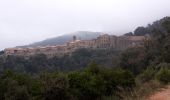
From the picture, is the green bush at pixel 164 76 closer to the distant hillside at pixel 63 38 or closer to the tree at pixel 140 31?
the tree at pixel 140 31

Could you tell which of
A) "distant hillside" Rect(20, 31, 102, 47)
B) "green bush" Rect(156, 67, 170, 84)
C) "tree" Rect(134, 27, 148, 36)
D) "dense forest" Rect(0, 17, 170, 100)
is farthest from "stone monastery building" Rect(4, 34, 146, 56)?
"green bush" Rect(156, 67, 170, 84)

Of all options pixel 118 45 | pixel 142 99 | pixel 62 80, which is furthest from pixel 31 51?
pixel 142 99

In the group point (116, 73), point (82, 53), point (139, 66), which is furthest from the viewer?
point (82, 53)

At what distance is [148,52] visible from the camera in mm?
40781

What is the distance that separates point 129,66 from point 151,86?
2329 cm

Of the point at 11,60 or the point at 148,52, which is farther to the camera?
the point at 11,60

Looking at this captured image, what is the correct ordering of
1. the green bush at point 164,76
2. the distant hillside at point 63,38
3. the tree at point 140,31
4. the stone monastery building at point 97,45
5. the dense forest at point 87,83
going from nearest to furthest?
1. the dense forest at point 87,83
2. the green bush at point 164,76
3. the stone monastery building at point 97,45
4. the tree at point 140,31
5. the distant hillside at point 63,38

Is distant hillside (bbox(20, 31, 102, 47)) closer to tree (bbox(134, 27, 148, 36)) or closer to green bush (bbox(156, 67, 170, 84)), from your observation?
tree (bbox(134, 27, 148, 36))

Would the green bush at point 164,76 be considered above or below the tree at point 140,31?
below

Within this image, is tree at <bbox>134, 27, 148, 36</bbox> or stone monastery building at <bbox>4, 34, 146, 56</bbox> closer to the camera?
stone monastery building at <bbox>4, 34, 146, 56</bbox>

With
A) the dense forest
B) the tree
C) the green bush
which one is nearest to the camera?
the dense forest

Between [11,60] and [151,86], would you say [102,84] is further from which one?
[11,60]

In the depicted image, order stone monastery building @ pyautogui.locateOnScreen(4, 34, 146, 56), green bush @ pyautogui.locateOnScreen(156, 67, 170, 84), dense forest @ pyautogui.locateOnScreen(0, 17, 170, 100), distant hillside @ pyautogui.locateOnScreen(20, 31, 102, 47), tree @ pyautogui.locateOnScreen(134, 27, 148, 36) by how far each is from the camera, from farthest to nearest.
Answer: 1. distant hillside @ pyautogui.locateOnScreen(20, 31, 102, 47)
2. tree @ pyautogui.locateOnScreen(134, 27, 148, 36)
3. stone monastery building @ pyautogui.locateOnScreen(4, 34, 146, 56)
4. green bush @ pyautogui.locateOnScreen(156, 67, 170, 84)
5. dense forest @ pyautogui.locateOnScreen(0, 17, 170, 100)

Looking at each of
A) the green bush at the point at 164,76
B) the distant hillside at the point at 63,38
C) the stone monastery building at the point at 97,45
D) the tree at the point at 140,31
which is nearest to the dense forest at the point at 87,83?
the green bush at the point at 164,76
